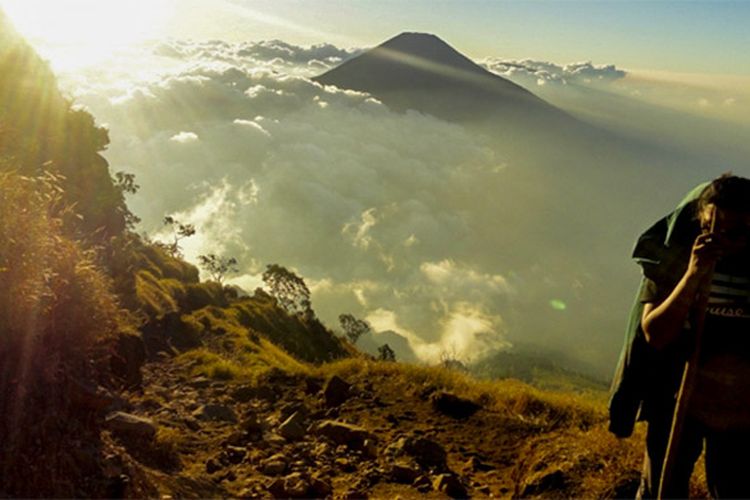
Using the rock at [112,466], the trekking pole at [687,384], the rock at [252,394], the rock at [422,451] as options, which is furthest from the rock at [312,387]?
the trekking pole at [687,384]

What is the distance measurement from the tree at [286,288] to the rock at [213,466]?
215ft

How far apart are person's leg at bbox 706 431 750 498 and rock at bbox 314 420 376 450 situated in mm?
4656

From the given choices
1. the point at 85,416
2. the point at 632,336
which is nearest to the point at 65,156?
the point at 85,416

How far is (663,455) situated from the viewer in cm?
313

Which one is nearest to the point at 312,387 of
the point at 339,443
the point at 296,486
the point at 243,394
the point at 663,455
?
the point at 243,394

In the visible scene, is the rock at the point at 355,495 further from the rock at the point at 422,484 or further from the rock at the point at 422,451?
the rock at the point at 422,451

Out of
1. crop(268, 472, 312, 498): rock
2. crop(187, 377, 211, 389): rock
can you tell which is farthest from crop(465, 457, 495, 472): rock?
crop(187, 377, 211, 389): rock

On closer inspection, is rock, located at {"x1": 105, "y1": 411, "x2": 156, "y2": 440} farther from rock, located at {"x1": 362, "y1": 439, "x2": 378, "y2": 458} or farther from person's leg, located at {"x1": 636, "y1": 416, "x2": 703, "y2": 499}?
person's leg, located at {"x1": 636, "y1": 416, "x2": 703, "y2": 499}

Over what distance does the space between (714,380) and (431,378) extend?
7.53 m

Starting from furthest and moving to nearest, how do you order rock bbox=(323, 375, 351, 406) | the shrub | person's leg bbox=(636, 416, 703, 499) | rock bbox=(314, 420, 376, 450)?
rock bbox=(323, 375, 351, 406) → rock bbox=(314, 420, 376, 450) → the shrub → person's leg bbox=(636, 416, 703, 499)

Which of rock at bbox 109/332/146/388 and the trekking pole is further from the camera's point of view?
rock at bbox 109/332/146/388

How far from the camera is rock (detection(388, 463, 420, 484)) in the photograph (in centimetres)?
615

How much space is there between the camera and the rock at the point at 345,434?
7.08 metres

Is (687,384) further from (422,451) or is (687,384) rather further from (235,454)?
(235,454)
